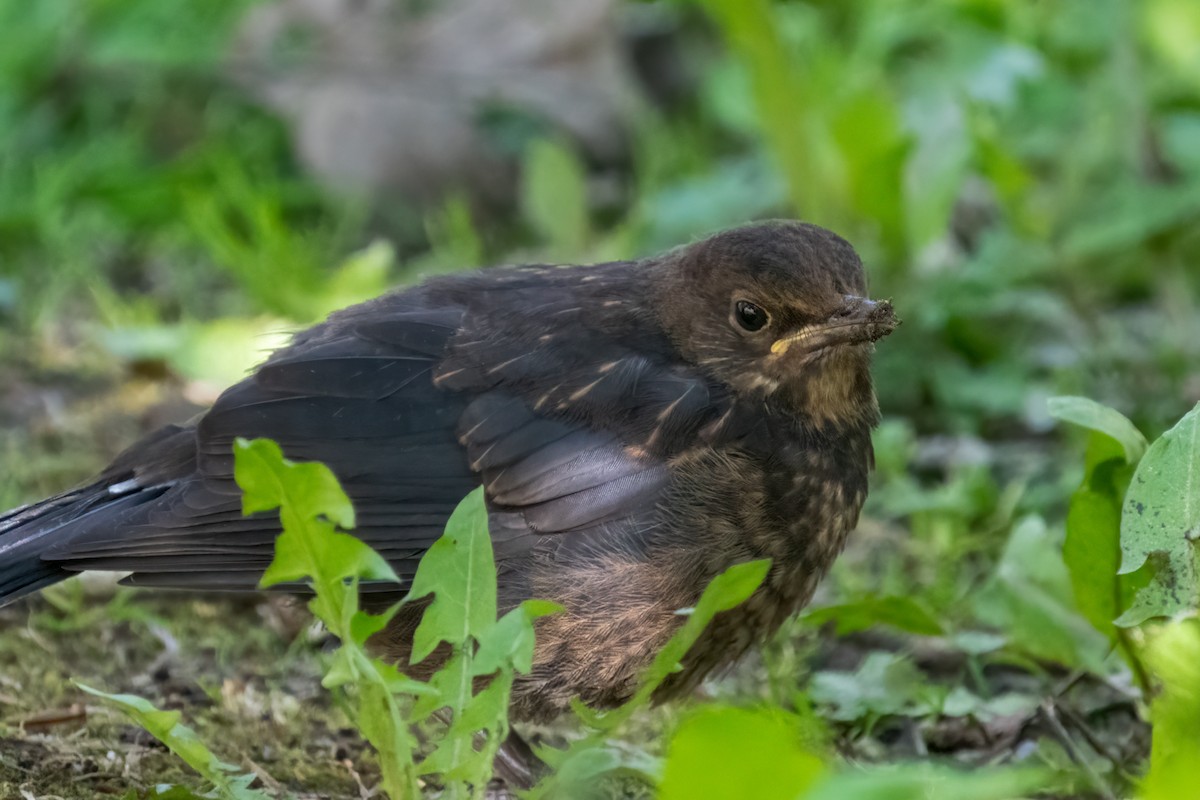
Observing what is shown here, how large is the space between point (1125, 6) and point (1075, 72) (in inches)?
28.7

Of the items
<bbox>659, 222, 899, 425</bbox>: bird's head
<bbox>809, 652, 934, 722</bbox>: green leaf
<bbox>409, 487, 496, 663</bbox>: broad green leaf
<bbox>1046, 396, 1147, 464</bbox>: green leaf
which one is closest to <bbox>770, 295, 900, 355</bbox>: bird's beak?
<bbox>659, 222, 899, 425</bbox>: bird's head

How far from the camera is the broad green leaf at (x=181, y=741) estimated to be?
259 centimetres

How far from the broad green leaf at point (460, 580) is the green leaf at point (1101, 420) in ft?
3.78

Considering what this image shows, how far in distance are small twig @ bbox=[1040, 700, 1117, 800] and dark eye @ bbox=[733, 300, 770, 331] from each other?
3.47 feet

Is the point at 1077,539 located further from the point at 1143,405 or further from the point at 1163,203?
the point at 1163,203

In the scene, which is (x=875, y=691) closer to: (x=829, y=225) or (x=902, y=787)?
(x=902, y=787)

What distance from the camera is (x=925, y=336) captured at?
5234 mm

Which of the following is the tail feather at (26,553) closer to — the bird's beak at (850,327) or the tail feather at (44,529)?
the tail feather at (44,529)

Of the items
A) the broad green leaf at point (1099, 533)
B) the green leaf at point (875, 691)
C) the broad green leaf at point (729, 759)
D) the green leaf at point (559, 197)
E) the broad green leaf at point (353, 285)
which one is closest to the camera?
the broad green leaf at point (729, 759)

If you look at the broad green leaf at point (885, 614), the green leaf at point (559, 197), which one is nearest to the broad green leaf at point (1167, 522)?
the broad green leaf at point (885, 614)

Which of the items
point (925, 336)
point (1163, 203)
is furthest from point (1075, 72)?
point (925, 336)

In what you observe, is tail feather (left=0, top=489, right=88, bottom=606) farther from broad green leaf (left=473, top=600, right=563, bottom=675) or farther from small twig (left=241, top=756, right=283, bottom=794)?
broad green leaf (left=473, top=600, right=563, bottom=675)

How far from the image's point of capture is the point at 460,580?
2.71m

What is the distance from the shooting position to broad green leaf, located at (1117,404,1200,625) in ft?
9.40
